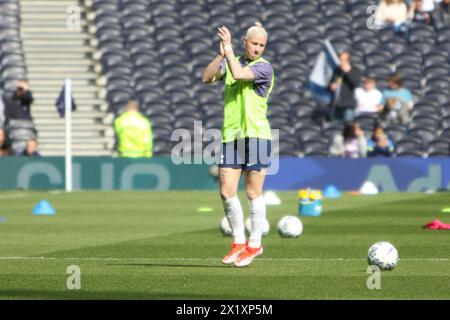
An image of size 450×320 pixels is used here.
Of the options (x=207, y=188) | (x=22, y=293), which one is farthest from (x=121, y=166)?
(x=22, y=293)

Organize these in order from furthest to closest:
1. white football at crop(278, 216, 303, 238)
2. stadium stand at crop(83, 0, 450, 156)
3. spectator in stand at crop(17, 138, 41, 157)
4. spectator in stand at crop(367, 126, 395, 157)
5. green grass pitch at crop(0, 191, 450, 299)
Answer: stadium stand at crop(83, 0, 450, 156)
spectator in stand at crop(17, 138, 41, 157)
spectator in stand at crop(367, 126, 395, 157)
white football at crop(278, 216, 303, 238)
green grass pitch at crop(0, 191, 450, 299)

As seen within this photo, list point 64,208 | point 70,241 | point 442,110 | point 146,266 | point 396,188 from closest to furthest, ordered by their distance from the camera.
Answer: point 146,266 < point 70,241 < point 64,208 < point 396,188 < point 442,110

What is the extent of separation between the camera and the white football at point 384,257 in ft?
41.0

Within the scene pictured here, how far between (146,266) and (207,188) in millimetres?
17158

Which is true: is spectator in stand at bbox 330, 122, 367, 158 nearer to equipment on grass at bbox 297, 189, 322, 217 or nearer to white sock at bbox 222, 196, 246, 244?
equipment on grass at bbox 297, 189, 322, 217

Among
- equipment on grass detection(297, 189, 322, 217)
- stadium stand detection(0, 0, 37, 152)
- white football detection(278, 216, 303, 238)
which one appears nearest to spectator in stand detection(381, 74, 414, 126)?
stadium stand detection(0, 0, 37, 152)

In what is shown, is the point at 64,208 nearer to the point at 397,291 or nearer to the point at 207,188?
the point at 207,188

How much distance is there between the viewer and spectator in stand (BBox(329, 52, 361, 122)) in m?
31.6

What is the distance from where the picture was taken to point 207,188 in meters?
30.2

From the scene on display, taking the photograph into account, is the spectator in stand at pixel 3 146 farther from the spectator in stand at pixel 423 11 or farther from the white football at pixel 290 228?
the white football at pixel 290 228

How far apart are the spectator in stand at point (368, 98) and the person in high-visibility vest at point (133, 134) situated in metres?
5.69

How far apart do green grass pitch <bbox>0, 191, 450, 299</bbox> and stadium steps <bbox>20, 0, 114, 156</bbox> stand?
903 cm

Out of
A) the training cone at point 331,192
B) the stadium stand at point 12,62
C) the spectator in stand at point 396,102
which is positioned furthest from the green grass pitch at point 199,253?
the stadium stand at point 12,62

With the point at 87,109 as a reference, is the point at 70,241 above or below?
below
